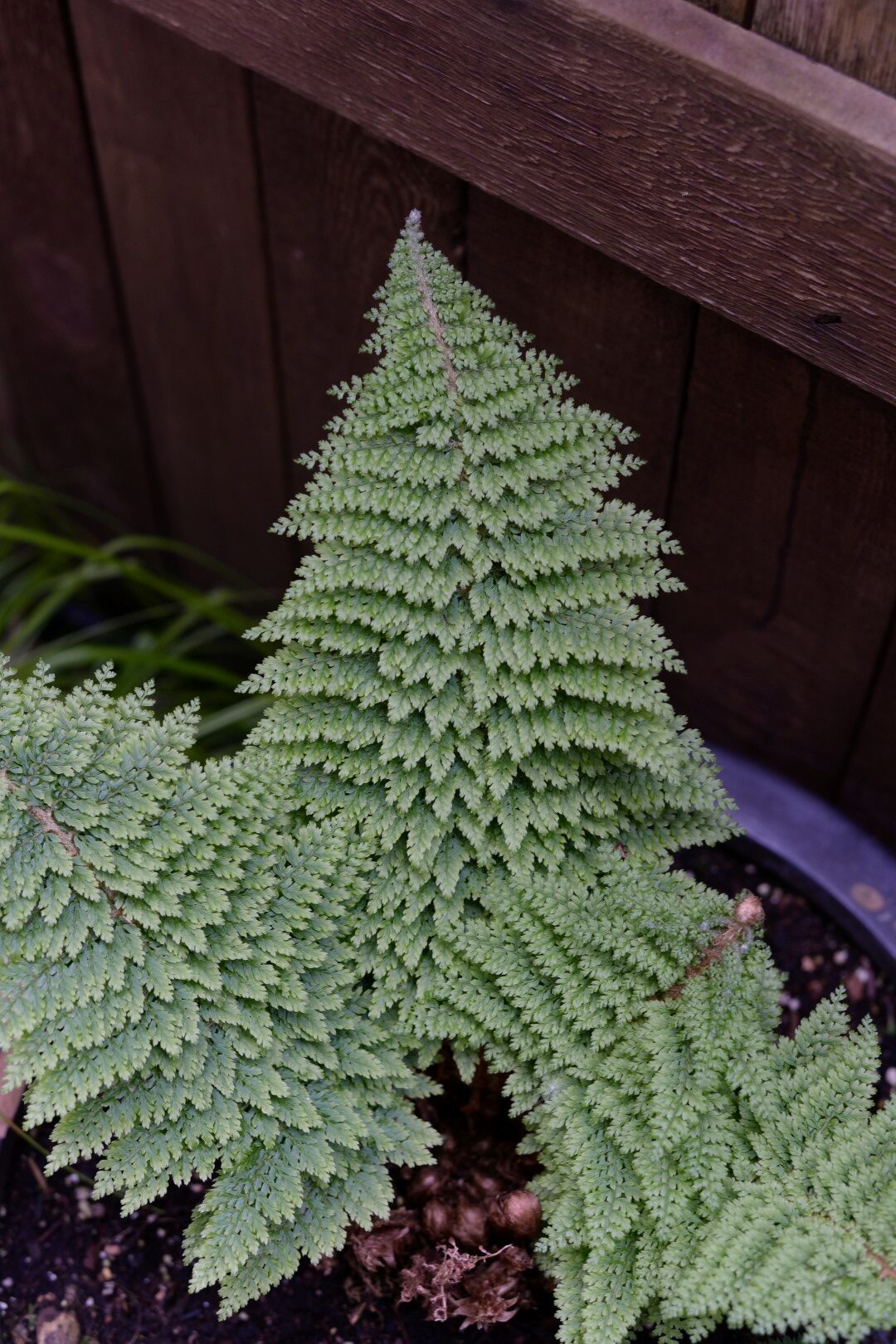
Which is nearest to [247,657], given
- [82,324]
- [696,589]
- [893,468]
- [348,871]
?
A: [82,324]

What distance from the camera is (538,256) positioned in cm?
213

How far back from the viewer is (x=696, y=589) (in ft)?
7.98

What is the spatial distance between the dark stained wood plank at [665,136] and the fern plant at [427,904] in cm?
21

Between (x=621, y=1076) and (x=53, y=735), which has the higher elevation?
(x=53, y=735)

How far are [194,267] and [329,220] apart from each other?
1.61ft

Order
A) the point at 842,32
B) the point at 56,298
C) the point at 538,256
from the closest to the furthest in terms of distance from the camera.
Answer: the point at 842,32 < the point at 538,256 < the point at 56,298

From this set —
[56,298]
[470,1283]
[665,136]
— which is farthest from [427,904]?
[56,298]

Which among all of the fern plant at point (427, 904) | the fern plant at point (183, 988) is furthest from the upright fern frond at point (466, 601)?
the fern plant at point (183, 988)

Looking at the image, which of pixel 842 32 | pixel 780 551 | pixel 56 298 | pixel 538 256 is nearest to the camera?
pixel 842 32

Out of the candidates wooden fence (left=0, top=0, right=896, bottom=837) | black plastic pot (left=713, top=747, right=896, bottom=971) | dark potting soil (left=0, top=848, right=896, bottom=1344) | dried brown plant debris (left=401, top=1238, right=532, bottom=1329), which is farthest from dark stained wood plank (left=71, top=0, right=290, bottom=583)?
dried brown plant debris (left=401, top=1238, right=532, bottom=1329)

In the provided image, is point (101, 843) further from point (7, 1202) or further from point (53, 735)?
point (7, 1202)

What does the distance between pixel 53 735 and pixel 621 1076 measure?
3.01 feet

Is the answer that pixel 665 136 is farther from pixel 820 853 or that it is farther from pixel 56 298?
pixel 56 298

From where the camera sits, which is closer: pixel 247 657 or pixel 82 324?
pixel 82 324
